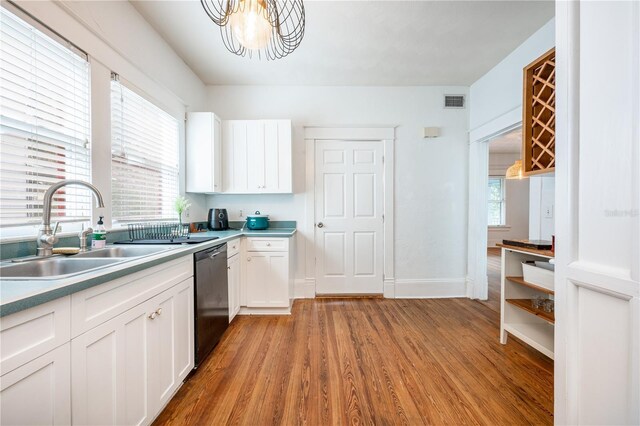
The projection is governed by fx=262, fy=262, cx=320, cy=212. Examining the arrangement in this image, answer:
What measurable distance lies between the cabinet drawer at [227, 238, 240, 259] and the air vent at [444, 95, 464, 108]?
3255mm

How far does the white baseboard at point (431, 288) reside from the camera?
358 centimetres

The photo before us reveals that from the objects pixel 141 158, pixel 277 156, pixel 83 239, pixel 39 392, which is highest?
pixel 277 156

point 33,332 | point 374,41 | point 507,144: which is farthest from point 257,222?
point 507,144

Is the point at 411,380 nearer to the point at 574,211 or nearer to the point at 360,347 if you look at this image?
the point at 360,347

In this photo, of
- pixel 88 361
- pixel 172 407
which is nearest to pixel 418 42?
pixel 88 361

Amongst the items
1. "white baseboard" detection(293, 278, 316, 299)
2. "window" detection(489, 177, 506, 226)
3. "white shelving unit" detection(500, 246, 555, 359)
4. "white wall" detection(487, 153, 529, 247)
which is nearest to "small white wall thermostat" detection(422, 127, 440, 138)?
"white shelving unit" detection(500, 246, 555, 359)

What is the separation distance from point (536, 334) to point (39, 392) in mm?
2979

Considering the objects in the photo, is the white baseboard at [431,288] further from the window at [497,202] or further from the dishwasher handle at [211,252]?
the window at [497,202]

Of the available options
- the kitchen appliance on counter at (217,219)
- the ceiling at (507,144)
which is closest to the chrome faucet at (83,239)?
the kitchen appliance on counter at (217,219)

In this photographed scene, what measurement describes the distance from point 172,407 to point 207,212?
2.39 meters

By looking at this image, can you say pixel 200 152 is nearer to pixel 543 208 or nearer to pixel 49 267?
pixel 49 267

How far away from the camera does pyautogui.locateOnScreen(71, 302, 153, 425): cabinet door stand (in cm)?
96

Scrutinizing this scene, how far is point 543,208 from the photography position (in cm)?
280

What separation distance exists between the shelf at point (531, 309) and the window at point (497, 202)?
6.42 m
